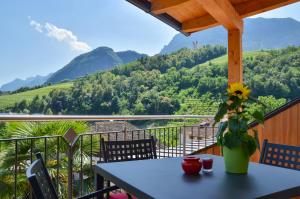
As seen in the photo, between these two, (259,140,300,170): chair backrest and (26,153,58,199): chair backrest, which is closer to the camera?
(26,153,58,199): chair backrest

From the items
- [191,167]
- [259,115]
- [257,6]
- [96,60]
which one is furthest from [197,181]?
[96,60]

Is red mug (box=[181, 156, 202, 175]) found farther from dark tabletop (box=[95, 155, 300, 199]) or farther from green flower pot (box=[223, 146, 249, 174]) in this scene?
green flower pot (box=[223, 146, 249, 174])

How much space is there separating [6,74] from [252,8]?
35307mm

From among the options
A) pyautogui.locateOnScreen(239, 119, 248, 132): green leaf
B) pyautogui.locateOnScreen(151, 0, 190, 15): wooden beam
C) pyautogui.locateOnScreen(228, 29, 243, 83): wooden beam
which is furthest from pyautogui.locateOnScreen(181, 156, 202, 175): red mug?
pyautogui.locateOnScreen(228, 29, 243, 83): wooden beam

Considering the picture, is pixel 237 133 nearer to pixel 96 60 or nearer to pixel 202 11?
pixel 202 11

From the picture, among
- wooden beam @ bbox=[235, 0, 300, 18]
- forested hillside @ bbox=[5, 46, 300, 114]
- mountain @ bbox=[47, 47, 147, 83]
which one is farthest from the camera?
mountain @ bbox=[47, 47, 147, 83]

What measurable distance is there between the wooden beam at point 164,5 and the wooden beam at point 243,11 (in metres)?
0.94

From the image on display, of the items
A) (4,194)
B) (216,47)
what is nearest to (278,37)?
(216,47)

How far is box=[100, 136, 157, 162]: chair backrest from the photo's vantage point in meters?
2.28

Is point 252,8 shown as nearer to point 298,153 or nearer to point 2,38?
point 298,153

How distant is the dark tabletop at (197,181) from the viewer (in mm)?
1212

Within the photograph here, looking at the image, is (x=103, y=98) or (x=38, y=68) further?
(x=38, y=68)

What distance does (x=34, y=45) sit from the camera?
121 feet

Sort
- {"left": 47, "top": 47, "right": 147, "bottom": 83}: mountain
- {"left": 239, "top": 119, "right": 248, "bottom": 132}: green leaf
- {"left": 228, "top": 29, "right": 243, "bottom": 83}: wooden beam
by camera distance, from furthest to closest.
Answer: {"left": 47, "top": 47, "right": 147, "bottom": 83}: mountain → {"left": 228, "top": 29, "right": 243, "bottom": 83}: wooden beam → {"left": 239, "top": 119, "right": 248, "bottom": 132}: green leaf
